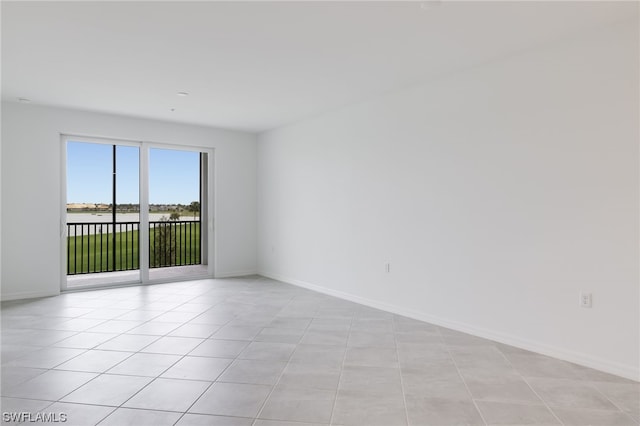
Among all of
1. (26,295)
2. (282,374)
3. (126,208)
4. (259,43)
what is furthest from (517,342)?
(26,295)

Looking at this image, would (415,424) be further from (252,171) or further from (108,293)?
(252,171)

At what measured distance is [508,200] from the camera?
330 cm

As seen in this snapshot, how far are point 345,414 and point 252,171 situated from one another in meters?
5.20

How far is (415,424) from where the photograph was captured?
207 centimetres

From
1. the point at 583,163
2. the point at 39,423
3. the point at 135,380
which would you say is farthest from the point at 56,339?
the point at 583,163

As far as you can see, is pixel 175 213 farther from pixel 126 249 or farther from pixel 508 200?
pixel 508 200

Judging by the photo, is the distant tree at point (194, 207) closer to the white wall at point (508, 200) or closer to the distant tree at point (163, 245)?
the distant tree at point (163, 245)

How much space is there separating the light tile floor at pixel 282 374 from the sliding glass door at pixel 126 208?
1860 millimetres

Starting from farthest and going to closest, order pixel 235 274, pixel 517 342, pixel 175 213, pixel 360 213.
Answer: pixel 175 213, pixel 235 274, pixel 360 213, pixel 517 342

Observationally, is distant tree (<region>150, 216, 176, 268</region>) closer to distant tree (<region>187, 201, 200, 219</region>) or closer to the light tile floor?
distant tree (<region>187, 201, 200, 219</region>)

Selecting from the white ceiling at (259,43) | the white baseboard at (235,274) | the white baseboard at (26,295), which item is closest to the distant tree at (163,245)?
the white baseboard at (235,274)

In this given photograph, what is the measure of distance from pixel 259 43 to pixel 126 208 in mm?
4009

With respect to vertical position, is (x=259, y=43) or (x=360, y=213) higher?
(x=259, y=43)

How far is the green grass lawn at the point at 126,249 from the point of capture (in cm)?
624
